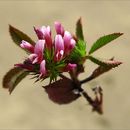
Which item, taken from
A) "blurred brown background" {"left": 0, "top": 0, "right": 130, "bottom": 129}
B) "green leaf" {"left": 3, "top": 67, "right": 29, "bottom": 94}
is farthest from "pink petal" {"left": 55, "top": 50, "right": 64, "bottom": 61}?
"blurred brown background" {"left": 0, "top": 0, "right": 130, "bottom": 129}

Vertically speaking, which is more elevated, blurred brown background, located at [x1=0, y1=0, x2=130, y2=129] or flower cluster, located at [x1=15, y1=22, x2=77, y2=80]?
blurred brown background, located at [x1=0, y1=0, x2=130, y2=129]

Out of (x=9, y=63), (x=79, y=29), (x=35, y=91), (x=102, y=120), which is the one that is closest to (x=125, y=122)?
(x=102, y=120)

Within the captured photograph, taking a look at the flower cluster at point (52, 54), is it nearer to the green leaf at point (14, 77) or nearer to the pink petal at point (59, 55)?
the pink petal at point (59, 55)

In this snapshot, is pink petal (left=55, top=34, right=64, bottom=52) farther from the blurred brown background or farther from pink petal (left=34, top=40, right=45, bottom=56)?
the blurred brown background

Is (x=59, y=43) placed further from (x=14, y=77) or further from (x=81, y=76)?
(x=81, y=76)

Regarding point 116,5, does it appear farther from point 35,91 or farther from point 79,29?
point 79,29

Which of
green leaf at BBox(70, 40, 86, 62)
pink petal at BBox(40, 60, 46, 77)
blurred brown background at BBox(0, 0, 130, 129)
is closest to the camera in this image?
pink petal at BBox(40, 60, 46, 77)

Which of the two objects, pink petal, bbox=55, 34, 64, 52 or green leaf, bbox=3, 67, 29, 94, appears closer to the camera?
pink petal, bbox=55, 34, 64, 52
